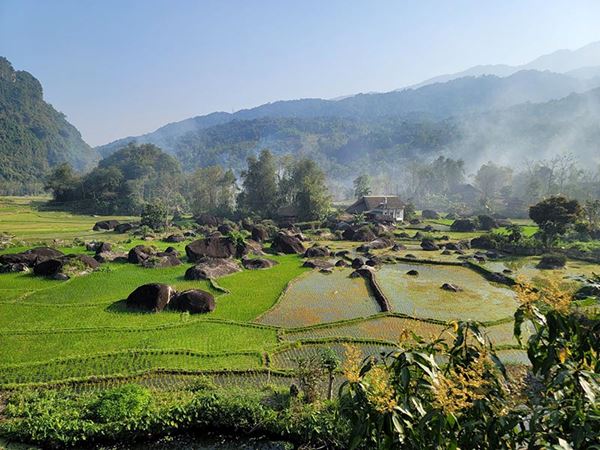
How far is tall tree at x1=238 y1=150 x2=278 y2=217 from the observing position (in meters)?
76.9

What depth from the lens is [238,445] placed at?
11789 mm

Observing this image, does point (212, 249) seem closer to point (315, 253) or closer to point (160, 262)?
point (160, 262)

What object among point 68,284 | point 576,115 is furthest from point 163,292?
point 576,115

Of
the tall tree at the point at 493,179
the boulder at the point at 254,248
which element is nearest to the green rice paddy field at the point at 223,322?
the boulder at the point at 254,248

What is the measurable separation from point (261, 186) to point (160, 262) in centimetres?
4387

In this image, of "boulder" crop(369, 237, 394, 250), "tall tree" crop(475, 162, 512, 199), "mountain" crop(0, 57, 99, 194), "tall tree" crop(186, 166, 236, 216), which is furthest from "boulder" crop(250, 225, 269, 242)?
"mountain" crop(0, 57, 99, 194)

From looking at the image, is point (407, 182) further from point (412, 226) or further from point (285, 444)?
point (285, 444)

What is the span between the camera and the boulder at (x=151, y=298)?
22.9 m

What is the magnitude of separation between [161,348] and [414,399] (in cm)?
1592

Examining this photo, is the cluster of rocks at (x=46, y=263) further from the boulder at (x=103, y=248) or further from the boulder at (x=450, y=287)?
the boulder at (x=450, y=287)

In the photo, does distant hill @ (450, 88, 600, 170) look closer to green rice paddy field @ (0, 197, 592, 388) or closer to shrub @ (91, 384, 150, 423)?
green rice paddy field @ (0, 197, 592, 388)

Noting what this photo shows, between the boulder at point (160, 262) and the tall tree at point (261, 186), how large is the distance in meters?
40.7

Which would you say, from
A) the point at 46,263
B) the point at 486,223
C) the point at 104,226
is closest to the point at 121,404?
the point at 46,263

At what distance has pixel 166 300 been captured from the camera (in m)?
23.3
